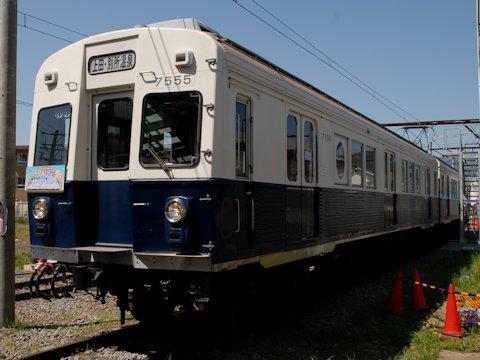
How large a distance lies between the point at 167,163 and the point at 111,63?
1.45 metres

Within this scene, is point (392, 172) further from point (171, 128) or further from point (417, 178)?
point (171, 128)

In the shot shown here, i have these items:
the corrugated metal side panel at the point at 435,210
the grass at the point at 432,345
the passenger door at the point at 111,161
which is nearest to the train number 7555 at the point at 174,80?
the passenger door at the point at 111,161

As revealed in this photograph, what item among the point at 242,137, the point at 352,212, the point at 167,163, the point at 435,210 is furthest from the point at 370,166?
the point at 435,210

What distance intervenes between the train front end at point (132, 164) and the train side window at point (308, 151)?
2.48 metres

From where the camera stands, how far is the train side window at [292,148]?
7043mm

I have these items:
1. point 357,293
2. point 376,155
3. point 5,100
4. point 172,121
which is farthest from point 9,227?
point 376,155

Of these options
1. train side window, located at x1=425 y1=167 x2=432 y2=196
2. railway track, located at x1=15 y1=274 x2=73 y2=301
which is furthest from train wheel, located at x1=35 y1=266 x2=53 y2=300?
train side window, located at x1=425 y1=167 x2=432 y2=196

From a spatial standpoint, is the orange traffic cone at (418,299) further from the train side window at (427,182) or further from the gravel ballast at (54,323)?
the train side window at (427,182)

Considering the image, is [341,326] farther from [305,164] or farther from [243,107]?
[243,107]

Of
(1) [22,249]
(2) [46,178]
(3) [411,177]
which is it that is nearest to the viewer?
(2) [46,178]

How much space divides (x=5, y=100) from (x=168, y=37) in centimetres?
317

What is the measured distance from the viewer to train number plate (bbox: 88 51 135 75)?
19.4 ft

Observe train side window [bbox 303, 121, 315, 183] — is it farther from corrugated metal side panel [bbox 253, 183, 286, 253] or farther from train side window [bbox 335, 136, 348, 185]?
train side window [bbox 335, 136, 348, 185]

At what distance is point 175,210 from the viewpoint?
5289 millimetres
